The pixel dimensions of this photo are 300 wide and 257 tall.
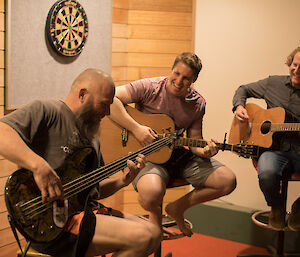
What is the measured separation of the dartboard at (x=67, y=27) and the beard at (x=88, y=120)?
135 cm

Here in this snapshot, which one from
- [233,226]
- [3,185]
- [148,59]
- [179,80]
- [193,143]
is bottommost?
[233,226]

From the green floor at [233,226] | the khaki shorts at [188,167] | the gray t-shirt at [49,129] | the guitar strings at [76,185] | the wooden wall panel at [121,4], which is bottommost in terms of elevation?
the green floor at [233,226]

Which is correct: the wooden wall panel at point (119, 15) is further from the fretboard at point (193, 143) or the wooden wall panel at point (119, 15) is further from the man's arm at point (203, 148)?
the fretboard at point (193, 143)

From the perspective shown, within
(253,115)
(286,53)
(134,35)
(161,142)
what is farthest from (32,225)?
(286,53)

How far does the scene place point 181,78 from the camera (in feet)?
9.16

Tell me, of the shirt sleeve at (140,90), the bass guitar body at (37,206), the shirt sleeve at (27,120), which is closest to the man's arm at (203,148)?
the shirt sleeve at (140,90)

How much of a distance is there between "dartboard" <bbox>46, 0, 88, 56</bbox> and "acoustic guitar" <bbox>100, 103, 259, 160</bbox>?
0.76 m

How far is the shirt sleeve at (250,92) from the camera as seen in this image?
10.6 feet

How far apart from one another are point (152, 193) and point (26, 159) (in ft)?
3.58

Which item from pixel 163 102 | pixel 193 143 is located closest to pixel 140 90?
pixel 163 102

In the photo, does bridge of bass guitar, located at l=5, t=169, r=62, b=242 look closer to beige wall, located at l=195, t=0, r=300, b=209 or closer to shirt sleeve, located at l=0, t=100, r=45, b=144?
shirt sleeve, located at l=0, t=100, r=45, b=144

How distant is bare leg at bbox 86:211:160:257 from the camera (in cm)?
185

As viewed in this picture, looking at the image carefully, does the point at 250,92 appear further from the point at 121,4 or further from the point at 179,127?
the point at 121,4

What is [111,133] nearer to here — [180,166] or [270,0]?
[180,166]
